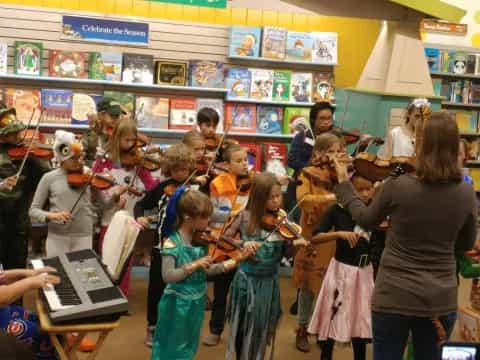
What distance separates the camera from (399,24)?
Answer: 6664 millimetres

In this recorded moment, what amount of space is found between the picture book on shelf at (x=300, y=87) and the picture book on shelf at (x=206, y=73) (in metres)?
0.77

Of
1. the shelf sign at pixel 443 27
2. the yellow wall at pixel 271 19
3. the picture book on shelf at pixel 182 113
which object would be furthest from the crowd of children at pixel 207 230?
the shelf sign at pixel 443 27

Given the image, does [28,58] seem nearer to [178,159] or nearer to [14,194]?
[14,194]

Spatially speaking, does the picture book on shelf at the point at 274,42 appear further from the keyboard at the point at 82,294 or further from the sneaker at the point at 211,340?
the keyboard at the point at 82,294

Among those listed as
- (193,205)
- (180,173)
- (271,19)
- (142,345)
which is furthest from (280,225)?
(271,19)

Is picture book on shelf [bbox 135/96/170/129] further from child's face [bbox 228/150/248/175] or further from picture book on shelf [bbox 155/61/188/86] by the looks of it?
child's face [bbox 228/150/248/175]

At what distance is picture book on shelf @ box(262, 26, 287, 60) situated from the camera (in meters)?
6.45

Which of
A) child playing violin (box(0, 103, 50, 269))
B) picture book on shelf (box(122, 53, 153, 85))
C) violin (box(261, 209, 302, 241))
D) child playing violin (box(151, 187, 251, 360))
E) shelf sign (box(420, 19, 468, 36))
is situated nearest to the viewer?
child playing violin (box(151, 187, 251, 360))

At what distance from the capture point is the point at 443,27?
7035 mm

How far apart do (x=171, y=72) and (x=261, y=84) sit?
0.95 meters

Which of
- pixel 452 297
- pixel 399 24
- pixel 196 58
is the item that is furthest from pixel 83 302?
pixel 399 24

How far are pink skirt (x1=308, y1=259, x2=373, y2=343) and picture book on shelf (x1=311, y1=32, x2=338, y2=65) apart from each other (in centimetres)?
351

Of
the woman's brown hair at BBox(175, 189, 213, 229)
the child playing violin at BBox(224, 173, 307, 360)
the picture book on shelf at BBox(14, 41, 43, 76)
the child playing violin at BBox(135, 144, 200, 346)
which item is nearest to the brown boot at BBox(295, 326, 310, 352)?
the child playing violin at BBox(224, 173, 307, 360)

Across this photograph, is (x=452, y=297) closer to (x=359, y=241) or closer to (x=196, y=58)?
(x=359, y=241)
